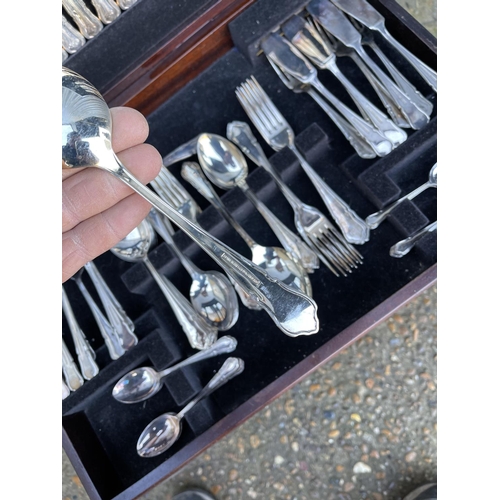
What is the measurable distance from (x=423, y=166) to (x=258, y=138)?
0.26m

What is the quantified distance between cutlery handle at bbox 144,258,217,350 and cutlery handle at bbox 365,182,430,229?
282 millimetres

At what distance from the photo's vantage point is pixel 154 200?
0.63m

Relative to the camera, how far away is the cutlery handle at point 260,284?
1.91 ft

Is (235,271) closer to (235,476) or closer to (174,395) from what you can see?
(174,395)

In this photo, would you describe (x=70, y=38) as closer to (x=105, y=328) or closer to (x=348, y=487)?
(x=105, y=328)

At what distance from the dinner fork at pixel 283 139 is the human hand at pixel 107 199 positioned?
0.18m

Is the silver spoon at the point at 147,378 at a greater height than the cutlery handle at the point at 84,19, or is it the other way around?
the cutlery handle at the point at 84,19

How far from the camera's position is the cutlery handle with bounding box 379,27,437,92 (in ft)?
2.46

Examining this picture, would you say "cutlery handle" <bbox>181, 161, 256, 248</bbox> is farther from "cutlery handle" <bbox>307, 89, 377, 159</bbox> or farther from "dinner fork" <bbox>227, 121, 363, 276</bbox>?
"cutlery handle" <bbox>307, 89, 377, 159</bbox>

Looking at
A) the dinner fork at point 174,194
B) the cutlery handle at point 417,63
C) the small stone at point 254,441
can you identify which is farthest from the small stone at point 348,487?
the cutlery handle at point 417,63

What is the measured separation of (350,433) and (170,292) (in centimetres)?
44

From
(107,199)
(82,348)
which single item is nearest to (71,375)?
(82,348)

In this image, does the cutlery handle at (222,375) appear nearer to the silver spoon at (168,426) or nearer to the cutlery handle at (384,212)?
the silver spoon at (168,426)

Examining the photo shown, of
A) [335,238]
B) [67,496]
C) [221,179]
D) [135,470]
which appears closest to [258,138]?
[221,179]
